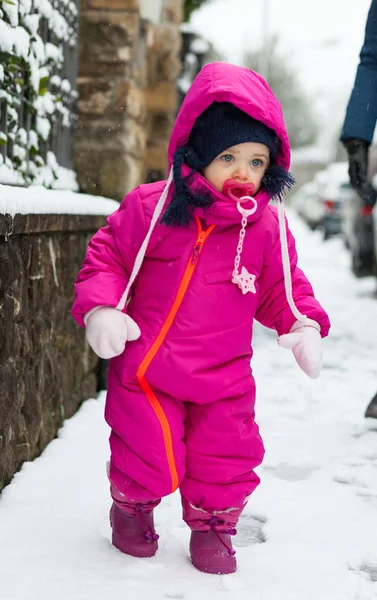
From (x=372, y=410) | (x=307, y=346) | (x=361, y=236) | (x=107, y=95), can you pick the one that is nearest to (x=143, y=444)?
(x=307, y=346)

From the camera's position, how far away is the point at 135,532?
8.50 feet

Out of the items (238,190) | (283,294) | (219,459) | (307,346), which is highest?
(238,190)

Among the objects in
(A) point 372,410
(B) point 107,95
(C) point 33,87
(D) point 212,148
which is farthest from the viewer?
(B) point 107,95

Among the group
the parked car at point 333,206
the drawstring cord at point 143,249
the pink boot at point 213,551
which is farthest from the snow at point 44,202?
the parked car at point 333,206

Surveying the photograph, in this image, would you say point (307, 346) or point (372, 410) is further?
point (372, 410)

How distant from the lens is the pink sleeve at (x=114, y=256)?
7.97 ft

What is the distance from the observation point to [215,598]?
233 centimetres

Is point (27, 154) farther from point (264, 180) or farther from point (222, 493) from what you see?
point (222, 493)

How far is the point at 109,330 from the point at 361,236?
8.50 meters

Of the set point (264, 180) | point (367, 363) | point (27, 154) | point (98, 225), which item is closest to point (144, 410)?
point (264, 180)

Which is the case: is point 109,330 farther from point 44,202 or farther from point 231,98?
point 44,202

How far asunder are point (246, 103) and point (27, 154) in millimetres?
1529

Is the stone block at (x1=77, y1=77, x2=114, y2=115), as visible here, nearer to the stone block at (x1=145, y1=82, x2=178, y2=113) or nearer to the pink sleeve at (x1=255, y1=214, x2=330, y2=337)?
the stone block at (x1=145, y1=82, x2=178, y2=113)

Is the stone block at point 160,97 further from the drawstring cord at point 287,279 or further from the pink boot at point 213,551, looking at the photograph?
the pink boot at point 213,551
